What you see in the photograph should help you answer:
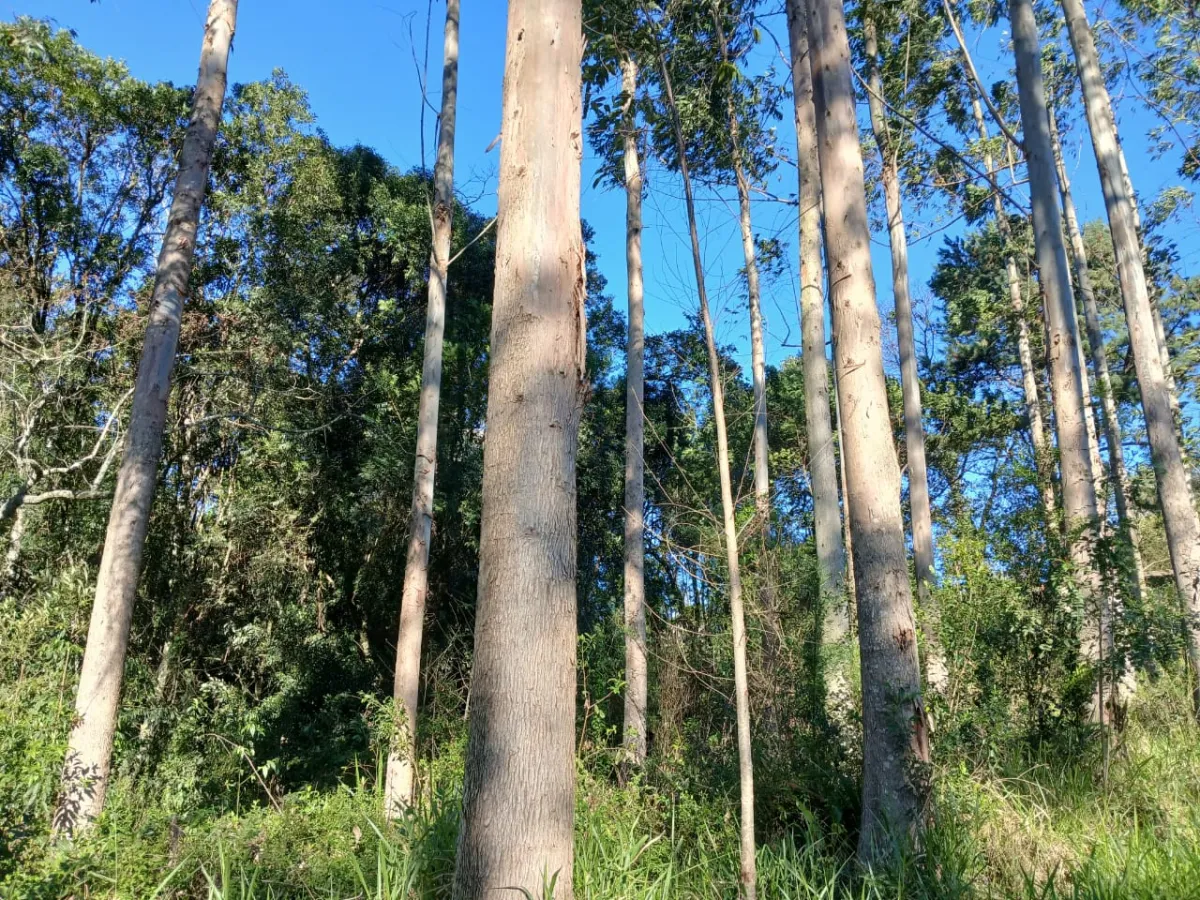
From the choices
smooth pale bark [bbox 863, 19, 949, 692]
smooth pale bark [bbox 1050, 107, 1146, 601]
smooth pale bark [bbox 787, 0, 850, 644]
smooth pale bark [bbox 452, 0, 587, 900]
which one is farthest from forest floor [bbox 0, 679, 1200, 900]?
smooth pale bark [bbox 1050, 107, 1146, 601]

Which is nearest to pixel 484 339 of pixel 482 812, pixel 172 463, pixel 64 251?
pixel 172 463

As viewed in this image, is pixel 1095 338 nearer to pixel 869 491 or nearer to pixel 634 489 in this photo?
pixel 634 489

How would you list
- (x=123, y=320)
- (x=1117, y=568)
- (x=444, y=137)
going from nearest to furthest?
(x=1117, y=568)
(x=444, y=137)
(x=123, y=320)

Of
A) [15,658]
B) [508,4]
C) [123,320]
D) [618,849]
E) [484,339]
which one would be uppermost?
[484,339]

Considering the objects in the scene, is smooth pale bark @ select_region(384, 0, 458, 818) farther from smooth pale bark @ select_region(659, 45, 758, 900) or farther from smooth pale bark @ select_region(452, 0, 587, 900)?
smooth pale bark @ select_region(452, 0, 587, 900)

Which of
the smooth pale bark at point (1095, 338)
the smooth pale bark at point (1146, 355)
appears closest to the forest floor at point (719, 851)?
the smooth pale bark at point (1146, 355)

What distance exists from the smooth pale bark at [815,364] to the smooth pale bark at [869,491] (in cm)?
382

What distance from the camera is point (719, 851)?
3996 millimetres

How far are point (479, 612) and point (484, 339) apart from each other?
1182 centimetres

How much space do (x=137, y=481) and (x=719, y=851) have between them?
16.7 feet

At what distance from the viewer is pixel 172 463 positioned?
11141mm

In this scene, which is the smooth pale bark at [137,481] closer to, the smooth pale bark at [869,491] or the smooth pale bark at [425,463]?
the smooth pale bark at [425,463]

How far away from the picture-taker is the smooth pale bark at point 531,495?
228 cm

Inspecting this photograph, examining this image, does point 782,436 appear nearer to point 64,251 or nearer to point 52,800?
point 64,251
